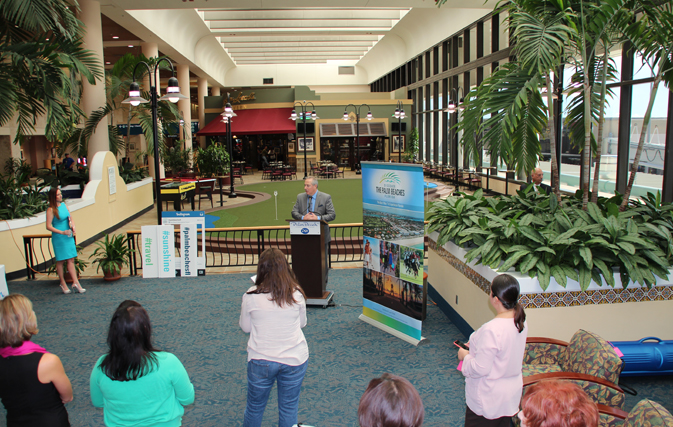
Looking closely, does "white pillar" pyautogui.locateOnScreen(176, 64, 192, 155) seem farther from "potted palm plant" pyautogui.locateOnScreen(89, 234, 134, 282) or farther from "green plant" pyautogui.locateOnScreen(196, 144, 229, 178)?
"potted palm plant" pyautogui.locateOnScreen(89, 234, 134, 282)

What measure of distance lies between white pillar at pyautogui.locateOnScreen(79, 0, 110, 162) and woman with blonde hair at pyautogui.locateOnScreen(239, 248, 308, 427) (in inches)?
450

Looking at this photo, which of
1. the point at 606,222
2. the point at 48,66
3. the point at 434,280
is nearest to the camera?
the point at 606,222

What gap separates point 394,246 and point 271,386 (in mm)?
2439

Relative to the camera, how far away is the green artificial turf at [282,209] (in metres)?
11.4

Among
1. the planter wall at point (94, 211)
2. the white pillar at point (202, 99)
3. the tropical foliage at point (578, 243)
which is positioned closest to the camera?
the tropical foliage at point (578, 243)

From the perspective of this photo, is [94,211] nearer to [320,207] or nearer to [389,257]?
[320,207]

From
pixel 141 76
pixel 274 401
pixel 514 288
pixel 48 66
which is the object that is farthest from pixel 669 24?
pixel 141 76

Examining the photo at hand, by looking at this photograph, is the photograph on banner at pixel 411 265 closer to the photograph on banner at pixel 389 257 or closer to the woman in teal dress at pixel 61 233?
the photograph on banner at pixel 389 257

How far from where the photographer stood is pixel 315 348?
4777mm

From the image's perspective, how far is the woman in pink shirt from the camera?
2451 mm

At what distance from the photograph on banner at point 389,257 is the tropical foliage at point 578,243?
27.2 inches

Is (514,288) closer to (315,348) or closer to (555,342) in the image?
(555,342)

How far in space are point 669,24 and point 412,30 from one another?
69.0 feet

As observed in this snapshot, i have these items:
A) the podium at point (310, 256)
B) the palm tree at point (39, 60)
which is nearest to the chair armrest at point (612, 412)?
the podium at point (310, 256)
